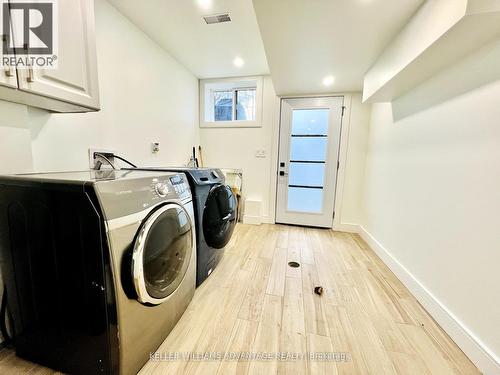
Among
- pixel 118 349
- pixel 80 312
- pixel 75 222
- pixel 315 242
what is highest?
pixel 75 222

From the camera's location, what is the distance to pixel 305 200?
3.28 m

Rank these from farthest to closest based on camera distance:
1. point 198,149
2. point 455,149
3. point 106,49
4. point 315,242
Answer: point 198,149 < point 315,242 < point 106,49 < point 455,149

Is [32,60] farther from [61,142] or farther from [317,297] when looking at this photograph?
[317,297]

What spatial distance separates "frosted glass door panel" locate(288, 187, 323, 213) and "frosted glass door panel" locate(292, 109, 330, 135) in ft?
2.82

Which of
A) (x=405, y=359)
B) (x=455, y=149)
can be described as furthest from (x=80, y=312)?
(x=455, y=149)

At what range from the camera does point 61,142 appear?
4.83 feet

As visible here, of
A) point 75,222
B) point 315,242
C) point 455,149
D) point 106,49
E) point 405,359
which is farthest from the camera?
point 315,242

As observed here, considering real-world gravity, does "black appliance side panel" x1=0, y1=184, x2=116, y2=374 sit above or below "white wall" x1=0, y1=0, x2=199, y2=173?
below

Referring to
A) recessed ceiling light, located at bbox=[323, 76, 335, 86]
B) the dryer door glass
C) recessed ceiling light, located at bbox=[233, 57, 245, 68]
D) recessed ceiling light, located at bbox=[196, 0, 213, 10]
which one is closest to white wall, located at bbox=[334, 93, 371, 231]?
recessed ceiling light, located at bbox=[323, 76, 335, 86]

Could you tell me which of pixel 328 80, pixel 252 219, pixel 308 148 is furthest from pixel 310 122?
pixel 252 219

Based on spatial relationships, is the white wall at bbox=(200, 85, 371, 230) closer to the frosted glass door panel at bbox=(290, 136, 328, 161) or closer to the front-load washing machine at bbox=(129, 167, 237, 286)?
the frosted glass door panel at bbox=(290, 136, 328, 161)

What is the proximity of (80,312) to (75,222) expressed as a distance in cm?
39

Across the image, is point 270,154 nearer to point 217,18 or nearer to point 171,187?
point 217,18

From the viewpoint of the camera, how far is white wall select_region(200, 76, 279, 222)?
10.7 feet
